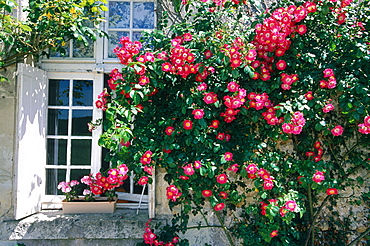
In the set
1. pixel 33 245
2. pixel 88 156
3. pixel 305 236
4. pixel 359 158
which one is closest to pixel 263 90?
pixel 359 158

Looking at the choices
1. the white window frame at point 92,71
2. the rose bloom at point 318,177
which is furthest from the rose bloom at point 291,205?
the white window frame at point 92,71

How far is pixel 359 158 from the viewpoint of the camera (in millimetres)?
3416

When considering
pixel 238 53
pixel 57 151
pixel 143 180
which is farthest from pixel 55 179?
pixel 238 53

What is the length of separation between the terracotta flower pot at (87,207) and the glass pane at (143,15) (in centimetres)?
195

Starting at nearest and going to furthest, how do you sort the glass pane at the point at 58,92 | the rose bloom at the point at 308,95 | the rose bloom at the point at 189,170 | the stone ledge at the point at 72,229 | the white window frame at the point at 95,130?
the rose bloom at the point at 189,170, the rose bloom at the point at 308,95, the stone ledge at the point at 72,229, the white window frame at the point at 95,130, the glass pane at the point at 58,92

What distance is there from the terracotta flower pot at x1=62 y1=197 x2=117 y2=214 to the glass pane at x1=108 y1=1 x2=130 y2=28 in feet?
6.32

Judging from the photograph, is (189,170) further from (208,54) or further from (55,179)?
(55,179)

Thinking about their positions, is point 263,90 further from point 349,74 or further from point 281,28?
point 349,74

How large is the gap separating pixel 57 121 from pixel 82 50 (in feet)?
2.74

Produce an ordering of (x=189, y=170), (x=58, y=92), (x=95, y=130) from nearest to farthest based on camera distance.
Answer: (x=189, y=170), (x=95, y=130), (x=58, y=92)

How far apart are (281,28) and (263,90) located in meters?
0.54

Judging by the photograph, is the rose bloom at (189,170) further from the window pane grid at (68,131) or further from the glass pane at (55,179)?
the glass pane at (55,179)

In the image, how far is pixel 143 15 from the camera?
3.96m

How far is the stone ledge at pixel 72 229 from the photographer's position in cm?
341
